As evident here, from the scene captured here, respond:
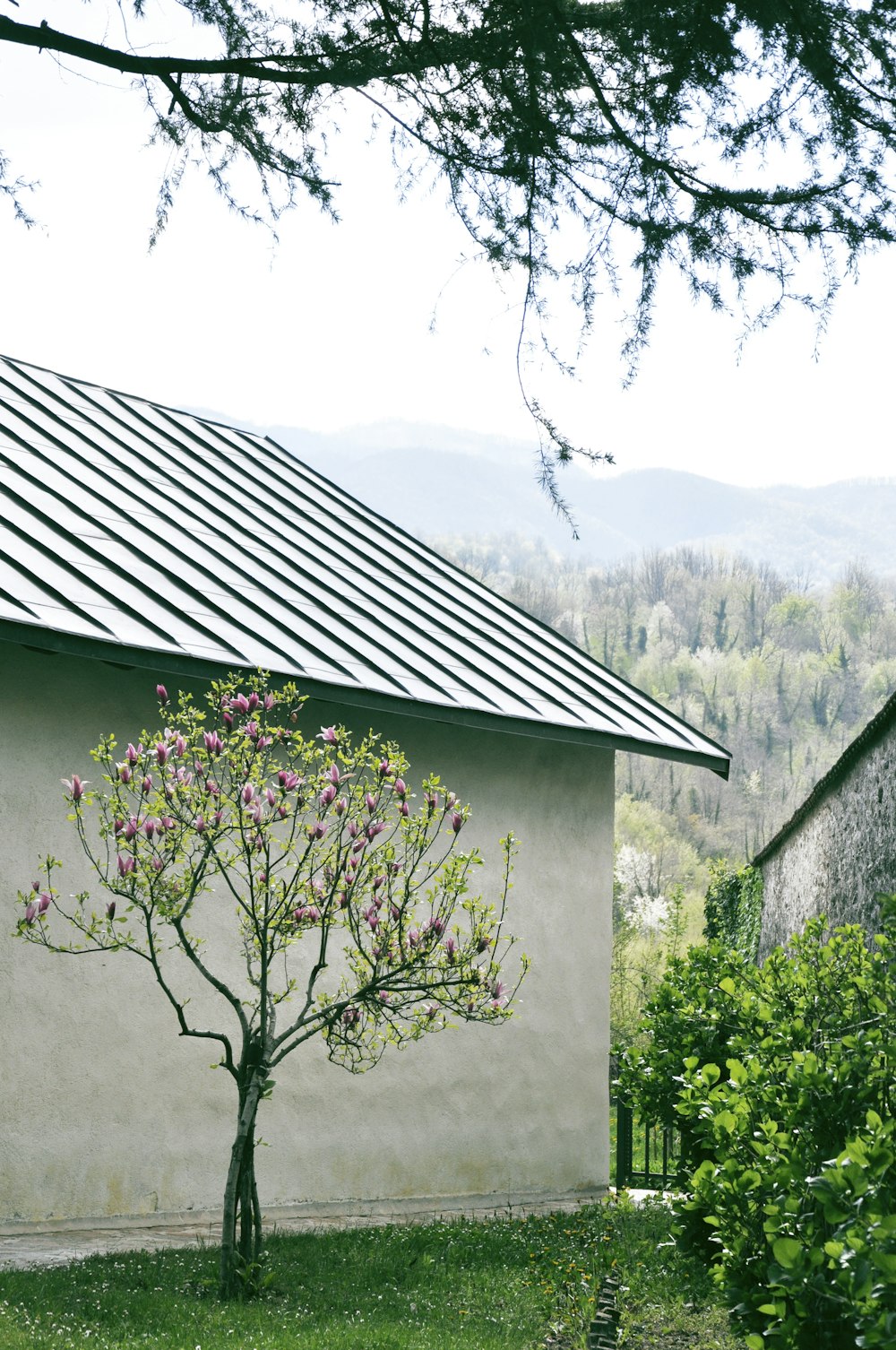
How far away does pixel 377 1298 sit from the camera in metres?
6.18

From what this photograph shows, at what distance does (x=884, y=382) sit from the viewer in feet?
18.7

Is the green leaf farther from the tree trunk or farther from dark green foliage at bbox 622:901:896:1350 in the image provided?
the tree trunk

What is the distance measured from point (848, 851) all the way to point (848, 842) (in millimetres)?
77

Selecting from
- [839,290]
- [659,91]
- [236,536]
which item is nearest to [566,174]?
[659,91]

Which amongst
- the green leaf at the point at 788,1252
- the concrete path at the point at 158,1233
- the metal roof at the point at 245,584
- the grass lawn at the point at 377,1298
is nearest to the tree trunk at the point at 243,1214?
the grass lawn at the point at 377,1298

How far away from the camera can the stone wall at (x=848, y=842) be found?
9.85 meters

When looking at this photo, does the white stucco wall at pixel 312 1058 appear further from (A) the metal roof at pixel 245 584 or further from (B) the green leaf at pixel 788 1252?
(B) the green leaf at pixel 788 1252

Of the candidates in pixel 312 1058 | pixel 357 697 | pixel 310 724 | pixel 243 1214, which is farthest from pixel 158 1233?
pixel 357 697

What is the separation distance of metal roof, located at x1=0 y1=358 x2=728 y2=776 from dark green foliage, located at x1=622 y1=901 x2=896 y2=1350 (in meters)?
3.68

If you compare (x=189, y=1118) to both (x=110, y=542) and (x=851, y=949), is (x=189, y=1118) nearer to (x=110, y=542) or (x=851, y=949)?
(x=110, y=542)

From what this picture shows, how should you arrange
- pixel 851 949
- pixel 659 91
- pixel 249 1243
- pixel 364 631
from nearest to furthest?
pixel 659 91, pixel 851 949, pixel 249 1243, pixel 364 631

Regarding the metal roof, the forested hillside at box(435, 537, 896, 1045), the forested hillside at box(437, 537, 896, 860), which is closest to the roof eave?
the metal roof

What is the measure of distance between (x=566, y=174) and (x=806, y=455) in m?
173

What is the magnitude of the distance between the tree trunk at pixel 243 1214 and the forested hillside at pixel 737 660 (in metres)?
50.7
